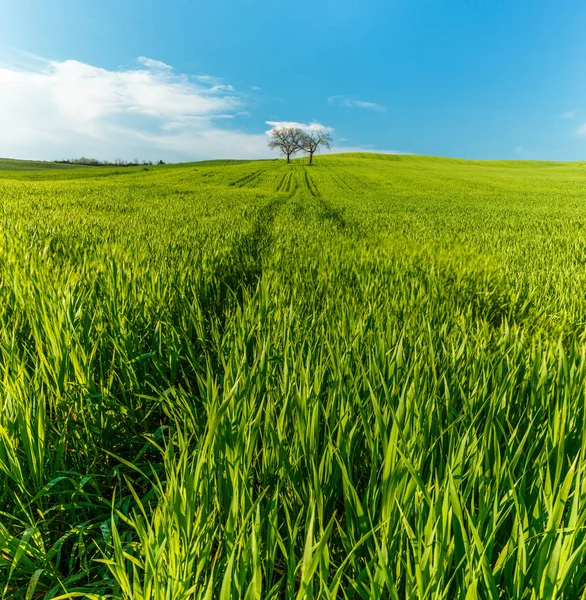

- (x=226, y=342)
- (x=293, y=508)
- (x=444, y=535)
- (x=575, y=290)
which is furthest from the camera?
(x=575, y=290)

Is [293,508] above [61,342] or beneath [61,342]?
beneath

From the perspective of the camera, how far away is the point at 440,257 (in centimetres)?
471

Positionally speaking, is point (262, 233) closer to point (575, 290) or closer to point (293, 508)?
point (575, 290)

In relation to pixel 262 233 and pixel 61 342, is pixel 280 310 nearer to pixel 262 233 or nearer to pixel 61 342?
pixel 61 342

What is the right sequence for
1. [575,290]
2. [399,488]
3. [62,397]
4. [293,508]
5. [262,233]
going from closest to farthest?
[399,488]
[293,508]
[62,397]
[575,290]
[262,233]

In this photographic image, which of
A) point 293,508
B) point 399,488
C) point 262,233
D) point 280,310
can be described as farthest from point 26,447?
point 262,233

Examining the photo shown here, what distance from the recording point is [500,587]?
32.4 inches

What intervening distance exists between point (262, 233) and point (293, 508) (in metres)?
7.10

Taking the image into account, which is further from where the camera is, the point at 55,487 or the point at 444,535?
the point at 55,487

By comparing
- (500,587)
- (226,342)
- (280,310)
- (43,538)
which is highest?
(280,310)

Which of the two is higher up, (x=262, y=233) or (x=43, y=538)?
(x=262, y=233)

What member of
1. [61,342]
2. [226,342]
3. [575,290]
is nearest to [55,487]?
[61,342]

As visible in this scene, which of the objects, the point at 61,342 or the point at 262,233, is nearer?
the point at 61,342

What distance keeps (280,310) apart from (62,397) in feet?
3.62
